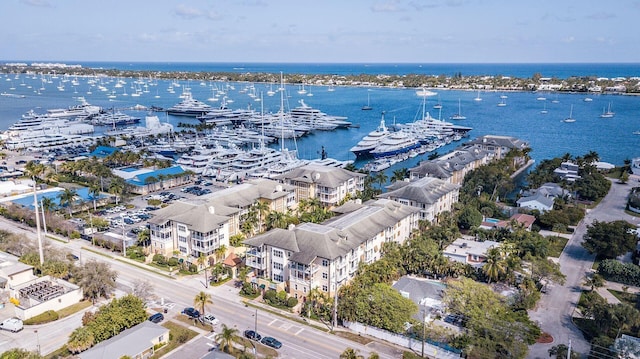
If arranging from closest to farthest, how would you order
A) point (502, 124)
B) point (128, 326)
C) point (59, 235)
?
point (128, 326) → point (59, 235) → point (502, 124)

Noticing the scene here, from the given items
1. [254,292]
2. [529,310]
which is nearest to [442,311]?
[529,310]

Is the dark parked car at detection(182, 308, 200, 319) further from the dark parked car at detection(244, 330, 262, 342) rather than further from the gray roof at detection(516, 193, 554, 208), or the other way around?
the gray roof at detection(516, 193, 554, 208)

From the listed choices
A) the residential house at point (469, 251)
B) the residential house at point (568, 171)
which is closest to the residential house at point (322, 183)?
the residential house at point (469, 251)

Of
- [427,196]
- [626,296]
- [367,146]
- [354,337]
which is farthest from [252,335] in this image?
[367,146]

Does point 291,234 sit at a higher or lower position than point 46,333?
higher

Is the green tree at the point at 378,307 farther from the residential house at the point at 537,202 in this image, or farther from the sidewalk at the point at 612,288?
the residential house at the point at 537,202

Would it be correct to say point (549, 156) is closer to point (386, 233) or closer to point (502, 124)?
point (502, 124)
